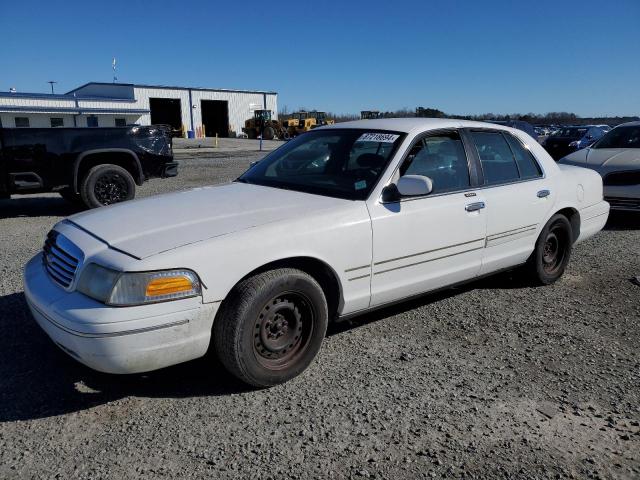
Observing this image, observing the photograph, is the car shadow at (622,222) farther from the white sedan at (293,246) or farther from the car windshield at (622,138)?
the white sedan at (293,246)

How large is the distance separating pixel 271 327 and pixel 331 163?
155 cm

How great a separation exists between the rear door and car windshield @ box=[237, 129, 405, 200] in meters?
0.92

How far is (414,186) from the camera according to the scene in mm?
3445

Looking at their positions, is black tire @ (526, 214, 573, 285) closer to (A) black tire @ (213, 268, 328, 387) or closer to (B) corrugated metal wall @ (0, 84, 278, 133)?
(A) black tire @ (213, 268, 328, 387)

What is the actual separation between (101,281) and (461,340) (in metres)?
2.53

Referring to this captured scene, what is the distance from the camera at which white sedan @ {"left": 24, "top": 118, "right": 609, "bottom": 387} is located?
2.68 meters

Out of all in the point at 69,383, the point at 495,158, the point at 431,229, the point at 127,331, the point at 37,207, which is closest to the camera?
the point at 127,331

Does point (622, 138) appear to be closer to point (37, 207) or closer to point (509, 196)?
point (509, 196)

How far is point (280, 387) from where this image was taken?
125 inches

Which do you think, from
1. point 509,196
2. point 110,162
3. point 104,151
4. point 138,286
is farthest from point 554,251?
point 110,162

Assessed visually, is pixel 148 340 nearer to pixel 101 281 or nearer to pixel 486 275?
pixel 101 281

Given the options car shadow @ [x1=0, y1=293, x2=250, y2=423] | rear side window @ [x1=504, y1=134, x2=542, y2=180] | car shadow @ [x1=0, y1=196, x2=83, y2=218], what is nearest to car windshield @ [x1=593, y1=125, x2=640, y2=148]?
rear side window @ [x1=504, y1=134, x2=542, y2=180]

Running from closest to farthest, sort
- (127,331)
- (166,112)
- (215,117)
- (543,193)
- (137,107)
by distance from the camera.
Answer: (127,331), (543,193), (137,107), (166,112), (215,117)

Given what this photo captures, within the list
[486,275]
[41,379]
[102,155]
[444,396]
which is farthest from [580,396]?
[102,155]
